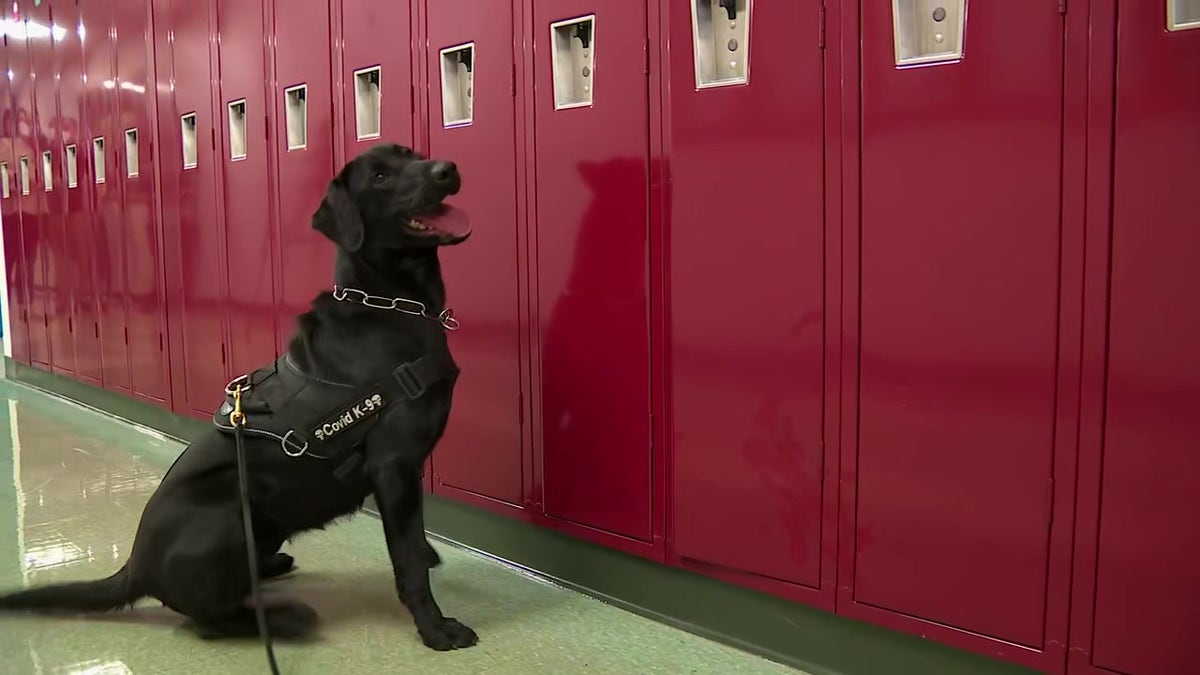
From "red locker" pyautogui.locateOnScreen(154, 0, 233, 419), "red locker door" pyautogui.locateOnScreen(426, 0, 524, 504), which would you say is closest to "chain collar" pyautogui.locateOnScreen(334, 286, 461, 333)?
"red locker door" pyautogui.locateOnScreen(426, 0, 524, 504)

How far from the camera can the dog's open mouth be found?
6.44 feet

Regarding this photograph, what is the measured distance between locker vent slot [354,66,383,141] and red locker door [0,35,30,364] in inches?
160

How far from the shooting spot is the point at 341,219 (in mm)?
1995

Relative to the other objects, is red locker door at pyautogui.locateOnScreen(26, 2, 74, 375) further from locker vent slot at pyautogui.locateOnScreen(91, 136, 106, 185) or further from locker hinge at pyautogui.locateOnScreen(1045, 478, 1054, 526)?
locker hinge at pyautogui.locateOnScreen(1045, 478, 1054, 526)

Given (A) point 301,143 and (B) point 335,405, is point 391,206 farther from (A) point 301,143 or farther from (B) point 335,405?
(A) point 301,143

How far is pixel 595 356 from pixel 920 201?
3.01ft

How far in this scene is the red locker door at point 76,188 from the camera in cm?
482

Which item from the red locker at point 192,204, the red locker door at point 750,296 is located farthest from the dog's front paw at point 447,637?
the red locker at point 192,204

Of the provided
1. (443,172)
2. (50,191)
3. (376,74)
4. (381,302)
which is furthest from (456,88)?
(50,191)

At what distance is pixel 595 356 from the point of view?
2.24 m

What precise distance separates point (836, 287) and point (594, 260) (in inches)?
26.8

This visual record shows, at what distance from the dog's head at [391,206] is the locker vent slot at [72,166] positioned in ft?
12.4

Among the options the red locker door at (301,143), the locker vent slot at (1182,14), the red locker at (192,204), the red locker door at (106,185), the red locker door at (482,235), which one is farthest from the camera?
the red locker door at (106,185)

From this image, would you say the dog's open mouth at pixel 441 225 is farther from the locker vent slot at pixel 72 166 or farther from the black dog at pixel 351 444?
the locker vent slot at pixel 72 166
